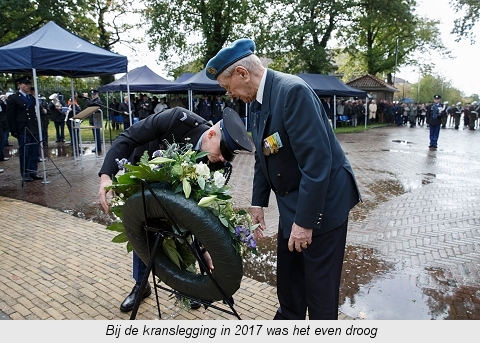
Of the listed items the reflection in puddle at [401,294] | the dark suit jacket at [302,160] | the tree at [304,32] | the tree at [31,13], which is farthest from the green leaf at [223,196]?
the tree at [304,32]

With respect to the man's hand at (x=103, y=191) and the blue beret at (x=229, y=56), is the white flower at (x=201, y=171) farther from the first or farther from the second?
the man's hand at (x=103, y=191)

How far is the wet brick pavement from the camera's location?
336 cm

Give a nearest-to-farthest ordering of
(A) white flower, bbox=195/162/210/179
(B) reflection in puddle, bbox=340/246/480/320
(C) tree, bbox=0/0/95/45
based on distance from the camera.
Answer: (A) white flower, bbox=195/162/210/179 → (B) reflection in puddle, bbox=340/246/480/320 → (C) tree, bbox=0/0/95/45

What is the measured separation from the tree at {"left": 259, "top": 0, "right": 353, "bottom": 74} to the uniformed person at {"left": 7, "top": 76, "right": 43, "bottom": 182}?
19338 millimetres

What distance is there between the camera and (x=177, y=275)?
2262 mm

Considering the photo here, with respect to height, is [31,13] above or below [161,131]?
above

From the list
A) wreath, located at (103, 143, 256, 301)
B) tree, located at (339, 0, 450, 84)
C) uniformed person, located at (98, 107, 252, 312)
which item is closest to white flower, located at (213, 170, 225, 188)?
wreath, located at (103, 143, 256, 301)

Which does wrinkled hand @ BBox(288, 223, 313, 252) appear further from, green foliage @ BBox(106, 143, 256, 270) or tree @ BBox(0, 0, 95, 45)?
tree @ BBox(0, 0, 95, 45)

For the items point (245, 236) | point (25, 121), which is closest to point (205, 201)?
point (245, 236)

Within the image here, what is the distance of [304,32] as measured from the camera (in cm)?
2494

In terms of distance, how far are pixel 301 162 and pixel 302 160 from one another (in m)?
0.01

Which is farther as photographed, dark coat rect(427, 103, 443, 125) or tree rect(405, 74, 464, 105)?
tree rect(405, 74, 464, 105)

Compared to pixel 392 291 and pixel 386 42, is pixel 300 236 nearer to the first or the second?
pixel 392 291

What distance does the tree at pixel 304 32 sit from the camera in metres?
25.0
